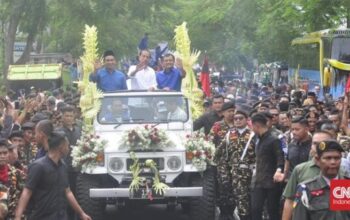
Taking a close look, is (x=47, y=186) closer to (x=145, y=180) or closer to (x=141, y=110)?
Result: (x=145, y=180)

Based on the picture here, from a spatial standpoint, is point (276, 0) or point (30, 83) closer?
point (276, 0)

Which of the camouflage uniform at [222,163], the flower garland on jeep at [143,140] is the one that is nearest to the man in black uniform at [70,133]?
the flower garland on jeep at [143,140]

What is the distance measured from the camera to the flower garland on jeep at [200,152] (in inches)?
501

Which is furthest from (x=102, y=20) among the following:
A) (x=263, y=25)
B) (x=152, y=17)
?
(x=263, y=25)

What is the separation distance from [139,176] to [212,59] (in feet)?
158

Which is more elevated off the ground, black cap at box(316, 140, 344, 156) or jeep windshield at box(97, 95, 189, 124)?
jeep windshield at box(97, 95, 189, 124)

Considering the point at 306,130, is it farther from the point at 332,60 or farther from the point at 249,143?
the point at 332,60

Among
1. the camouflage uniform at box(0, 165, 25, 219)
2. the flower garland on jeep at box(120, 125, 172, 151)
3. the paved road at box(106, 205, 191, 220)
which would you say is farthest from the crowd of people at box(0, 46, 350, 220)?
the paved road at box(106, 205, 191, 220)

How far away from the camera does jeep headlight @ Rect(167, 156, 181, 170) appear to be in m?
12.7

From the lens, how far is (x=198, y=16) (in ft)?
166

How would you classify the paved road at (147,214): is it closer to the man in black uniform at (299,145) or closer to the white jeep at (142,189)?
the white jeep at (142,189)

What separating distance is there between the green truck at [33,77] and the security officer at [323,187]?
2984 cm

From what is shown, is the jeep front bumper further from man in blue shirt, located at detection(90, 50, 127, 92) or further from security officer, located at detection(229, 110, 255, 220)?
man in blue shirt, located at detection(90, 50, 127, 92)

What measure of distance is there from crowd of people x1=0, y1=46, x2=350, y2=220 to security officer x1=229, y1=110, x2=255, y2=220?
0.5 inches
